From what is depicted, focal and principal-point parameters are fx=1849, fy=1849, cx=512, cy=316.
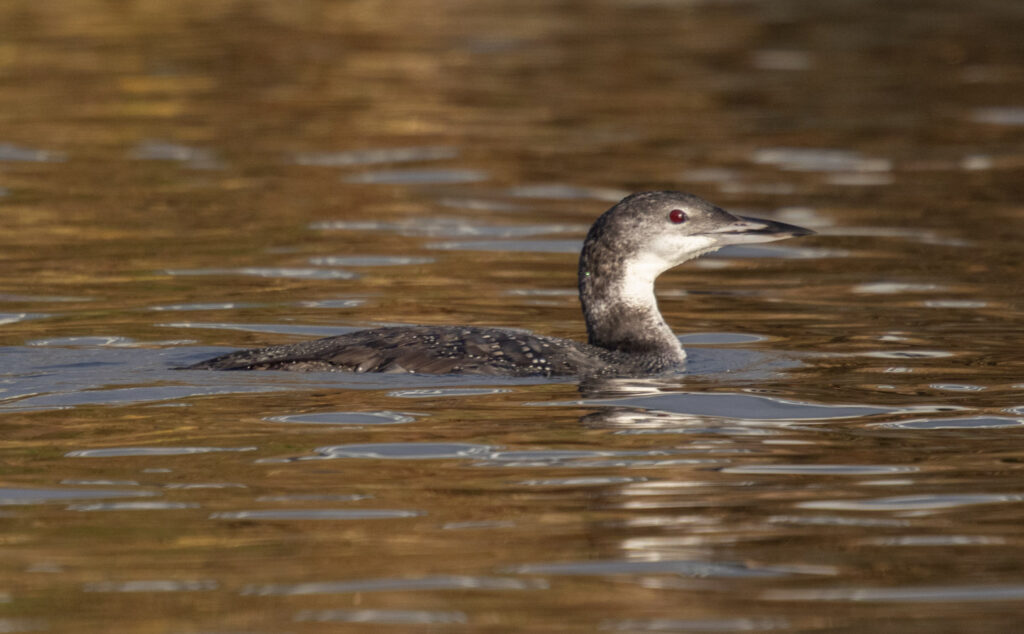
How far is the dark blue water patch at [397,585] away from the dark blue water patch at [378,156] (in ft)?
39.1

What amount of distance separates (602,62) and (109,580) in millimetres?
20013

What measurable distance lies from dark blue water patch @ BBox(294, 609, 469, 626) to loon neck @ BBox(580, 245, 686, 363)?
4.06m

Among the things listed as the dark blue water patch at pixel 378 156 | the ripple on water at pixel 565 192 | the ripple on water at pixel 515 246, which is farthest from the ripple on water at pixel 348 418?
the dark blue water patch at pixel 378 156

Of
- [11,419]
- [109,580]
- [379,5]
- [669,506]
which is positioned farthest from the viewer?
[379,5]

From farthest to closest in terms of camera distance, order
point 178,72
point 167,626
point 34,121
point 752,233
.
A: 1. point 178,72
2. point 34,121
3. point 752,233
4. point 167,626

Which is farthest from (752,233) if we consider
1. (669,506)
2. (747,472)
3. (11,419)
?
(11,419)

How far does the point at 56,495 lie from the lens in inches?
247

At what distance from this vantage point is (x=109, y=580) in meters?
5.29

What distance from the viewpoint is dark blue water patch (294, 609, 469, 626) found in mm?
4906

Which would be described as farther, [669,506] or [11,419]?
[11,419]

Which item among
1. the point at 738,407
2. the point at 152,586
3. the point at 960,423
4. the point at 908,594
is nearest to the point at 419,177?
the point at 738,407

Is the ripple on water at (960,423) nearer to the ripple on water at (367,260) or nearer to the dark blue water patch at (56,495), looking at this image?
the dark blue water patch at (56,495)

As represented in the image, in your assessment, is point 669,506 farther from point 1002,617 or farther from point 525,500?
point 1002,617

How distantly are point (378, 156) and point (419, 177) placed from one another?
1480mm
